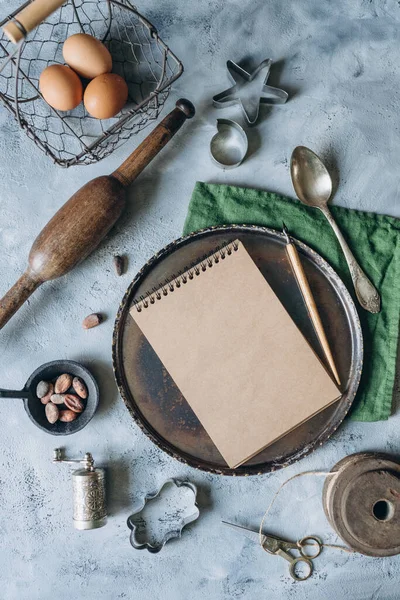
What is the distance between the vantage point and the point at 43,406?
1.08 m

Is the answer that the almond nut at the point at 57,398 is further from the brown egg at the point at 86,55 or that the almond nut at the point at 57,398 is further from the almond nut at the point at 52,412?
the brown egg at the point at 86,55

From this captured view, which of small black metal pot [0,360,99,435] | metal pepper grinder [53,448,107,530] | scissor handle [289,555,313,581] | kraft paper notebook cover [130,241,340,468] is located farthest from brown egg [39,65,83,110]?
scissor handle [289,555,313,581]

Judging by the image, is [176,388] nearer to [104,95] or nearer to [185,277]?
[185,277]

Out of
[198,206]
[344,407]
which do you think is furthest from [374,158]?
[344,407]

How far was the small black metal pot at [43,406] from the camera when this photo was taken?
3.48ft

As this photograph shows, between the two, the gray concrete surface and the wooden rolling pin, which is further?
the gray concrete surface

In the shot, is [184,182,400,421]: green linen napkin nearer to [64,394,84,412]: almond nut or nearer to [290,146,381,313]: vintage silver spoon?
[290,146,381,313]: vintage silver spoon

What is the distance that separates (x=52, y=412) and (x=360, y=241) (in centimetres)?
67

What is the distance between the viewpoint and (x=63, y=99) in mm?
1000

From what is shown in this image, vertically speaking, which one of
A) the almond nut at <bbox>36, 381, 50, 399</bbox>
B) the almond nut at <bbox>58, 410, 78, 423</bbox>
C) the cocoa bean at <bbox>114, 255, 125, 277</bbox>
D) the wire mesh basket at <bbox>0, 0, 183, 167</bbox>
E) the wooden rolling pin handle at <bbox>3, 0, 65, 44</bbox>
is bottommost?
the almond nut at <bbox>58, 410, 78, 423</bbox>

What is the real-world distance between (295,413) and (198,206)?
1.43ft

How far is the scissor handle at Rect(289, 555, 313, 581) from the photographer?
3.68ft

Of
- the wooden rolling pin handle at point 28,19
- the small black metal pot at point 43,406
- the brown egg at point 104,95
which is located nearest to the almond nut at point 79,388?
the small black metal pot at point 43,406

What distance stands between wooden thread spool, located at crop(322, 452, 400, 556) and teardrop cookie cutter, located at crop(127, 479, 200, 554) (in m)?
0.26
